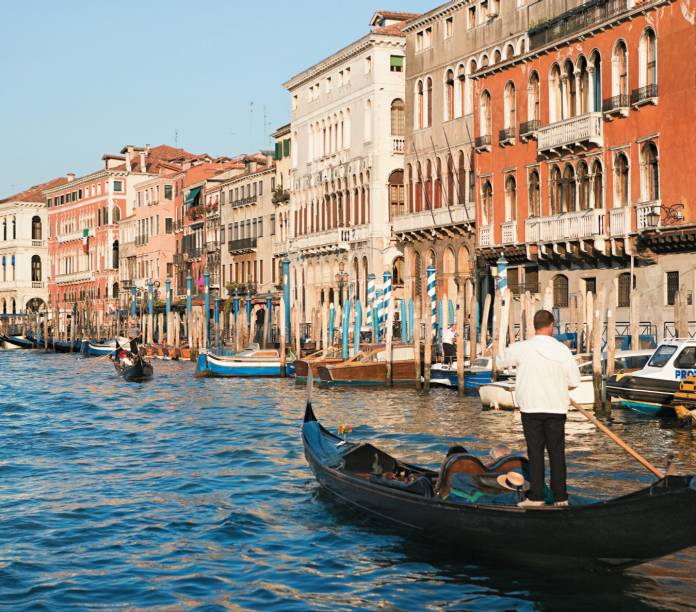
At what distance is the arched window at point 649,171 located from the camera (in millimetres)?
28719

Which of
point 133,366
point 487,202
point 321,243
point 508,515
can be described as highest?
point 321,243

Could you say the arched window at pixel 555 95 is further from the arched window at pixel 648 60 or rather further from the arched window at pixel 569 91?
the arched window at pixel 648 60

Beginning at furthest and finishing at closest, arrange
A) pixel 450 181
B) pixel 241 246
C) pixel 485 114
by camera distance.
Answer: pixel 241 246, pixel 450 181, pixel 485 114

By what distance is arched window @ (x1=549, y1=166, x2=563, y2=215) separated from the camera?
32.5 metres

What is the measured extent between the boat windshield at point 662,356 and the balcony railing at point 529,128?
12.9 meters

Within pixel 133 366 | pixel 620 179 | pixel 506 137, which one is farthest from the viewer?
pixel 133 366

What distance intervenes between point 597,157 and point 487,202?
240 inches

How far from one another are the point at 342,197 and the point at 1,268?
50.5 meters

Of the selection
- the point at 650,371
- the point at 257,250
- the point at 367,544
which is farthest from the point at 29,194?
the point at 367,544

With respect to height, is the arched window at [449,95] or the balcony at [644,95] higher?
the arched window at [449,95]

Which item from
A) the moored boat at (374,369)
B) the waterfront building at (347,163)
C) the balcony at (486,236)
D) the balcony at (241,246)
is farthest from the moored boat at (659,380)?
the balcony at (241,246)

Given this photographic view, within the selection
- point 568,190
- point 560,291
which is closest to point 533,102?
point 568,190

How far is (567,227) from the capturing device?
3145cm

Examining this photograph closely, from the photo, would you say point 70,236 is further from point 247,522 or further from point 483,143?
point 247,522
